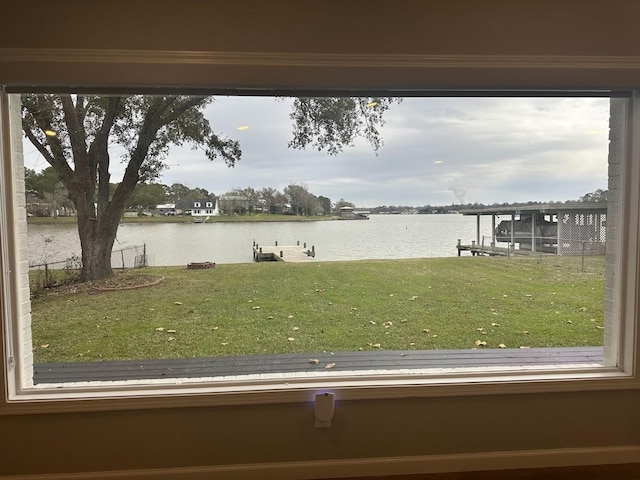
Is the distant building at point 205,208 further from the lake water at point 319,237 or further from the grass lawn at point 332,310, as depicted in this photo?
the grass lawn at point 332,310

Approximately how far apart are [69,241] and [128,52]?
3.43 feet

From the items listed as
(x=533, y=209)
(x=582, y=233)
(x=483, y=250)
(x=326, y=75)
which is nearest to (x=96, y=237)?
(x=326, y=75)

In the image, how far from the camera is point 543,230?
2.45 m

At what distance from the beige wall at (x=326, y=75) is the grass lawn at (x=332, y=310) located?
0.33 meters

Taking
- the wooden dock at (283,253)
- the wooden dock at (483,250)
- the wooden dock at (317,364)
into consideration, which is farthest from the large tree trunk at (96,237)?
the wooden dock at (483,250)

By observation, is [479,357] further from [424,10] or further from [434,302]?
[424,10]

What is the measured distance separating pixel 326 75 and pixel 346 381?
1.63 metres

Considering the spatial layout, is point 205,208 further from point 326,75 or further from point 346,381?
point 346,381

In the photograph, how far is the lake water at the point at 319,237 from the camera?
229 cm

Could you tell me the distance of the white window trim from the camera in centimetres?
204

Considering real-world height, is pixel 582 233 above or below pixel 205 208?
below

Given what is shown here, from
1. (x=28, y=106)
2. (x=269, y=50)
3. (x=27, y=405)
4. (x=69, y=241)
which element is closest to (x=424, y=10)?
(x=269, y=50)

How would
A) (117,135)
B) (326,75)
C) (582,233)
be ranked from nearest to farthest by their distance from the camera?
(326,75) → (117,135) → (582,233)

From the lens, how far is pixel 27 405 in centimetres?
204
